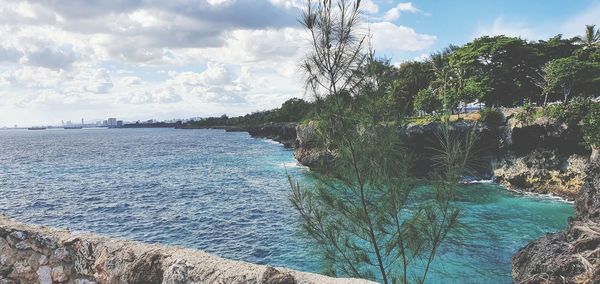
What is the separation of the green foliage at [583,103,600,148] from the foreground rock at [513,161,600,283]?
15683 millimetres

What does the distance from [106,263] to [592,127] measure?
37.2 metres

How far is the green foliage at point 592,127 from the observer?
3180 cm

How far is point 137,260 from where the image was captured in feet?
16.2

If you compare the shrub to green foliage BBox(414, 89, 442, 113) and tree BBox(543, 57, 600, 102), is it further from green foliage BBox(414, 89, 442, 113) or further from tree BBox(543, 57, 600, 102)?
green foliage BBox(414, 89, 442, 113)

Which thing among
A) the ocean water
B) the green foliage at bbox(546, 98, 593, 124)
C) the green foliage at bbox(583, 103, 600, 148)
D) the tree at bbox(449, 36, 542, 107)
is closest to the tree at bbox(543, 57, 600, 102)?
the tree at bbox(449, 36, 542, 107)

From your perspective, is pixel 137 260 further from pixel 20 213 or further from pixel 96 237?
pixel 20 213

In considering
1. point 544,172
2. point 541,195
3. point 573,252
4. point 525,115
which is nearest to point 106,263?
point 573,252

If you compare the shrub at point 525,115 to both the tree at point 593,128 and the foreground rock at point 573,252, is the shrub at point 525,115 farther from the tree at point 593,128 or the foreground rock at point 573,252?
the foreground rock at point 573,252

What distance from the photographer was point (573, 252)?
38.7 feet

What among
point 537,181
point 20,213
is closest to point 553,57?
point 537,181

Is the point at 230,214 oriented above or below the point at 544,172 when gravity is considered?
below

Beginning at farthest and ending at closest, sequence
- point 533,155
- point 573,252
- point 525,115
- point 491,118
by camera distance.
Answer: point 491,118
point 525,115
point 533,155
point 573,252

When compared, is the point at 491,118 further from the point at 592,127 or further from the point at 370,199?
the point at 370,199

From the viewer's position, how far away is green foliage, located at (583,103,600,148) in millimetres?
31797
